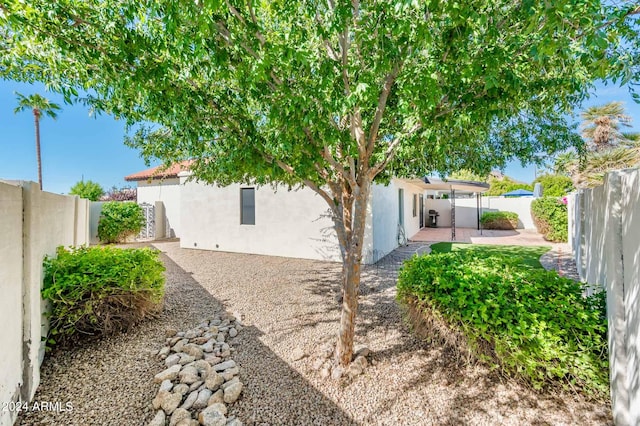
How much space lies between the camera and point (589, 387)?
2998 mm

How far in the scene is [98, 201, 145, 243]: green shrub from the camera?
14.3 meters

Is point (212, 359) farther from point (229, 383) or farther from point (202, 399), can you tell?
point (202, 399)

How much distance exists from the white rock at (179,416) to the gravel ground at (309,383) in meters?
0.31

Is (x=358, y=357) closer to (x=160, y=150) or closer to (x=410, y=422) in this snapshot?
(x=410, y=422)

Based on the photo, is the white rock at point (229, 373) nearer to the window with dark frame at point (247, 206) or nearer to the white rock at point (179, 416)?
the white rock at point (179, 416)

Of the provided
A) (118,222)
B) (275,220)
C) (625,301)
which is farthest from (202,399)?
(118,222)

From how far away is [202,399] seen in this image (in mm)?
3166

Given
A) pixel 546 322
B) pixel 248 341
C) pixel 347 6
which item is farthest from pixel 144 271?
pixel 546 322

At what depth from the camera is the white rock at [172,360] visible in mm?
3834

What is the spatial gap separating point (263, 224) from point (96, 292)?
7.70m

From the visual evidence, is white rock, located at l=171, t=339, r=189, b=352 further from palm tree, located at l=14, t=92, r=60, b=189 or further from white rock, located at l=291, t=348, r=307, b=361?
palm tree, located at l=14, t=92, r=60, b=189

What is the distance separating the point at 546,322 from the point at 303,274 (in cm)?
628

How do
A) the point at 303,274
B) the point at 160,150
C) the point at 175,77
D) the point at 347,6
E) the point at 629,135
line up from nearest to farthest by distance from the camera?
1. the point at 347,6
2. the point at 175,77
3. the point at 160,150
4. the point at 303,274
5. the point at 629,135

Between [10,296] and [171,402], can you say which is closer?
[10,296]
